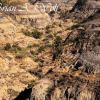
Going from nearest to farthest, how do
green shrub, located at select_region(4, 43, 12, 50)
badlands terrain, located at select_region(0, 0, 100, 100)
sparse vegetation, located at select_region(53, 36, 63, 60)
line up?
badlands terrain, located at select_region(0, 0, 100, 100), sparse vegetation, located at select_region(53, 36, 63, 60), green shrub, located at select_region(4, 43, 12, 50)

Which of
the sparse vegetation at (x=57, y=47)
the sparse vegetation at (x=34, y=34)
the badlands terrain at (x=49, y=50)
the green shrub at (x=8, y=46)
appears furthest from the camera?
the sparse vegetation at (x=34, y=34)

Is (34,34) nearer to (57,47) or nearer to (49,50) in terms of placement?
(49,50)

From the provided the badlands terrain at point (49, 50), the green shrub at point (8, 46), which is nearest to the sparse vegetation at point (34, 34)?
the badlands terrain at point (49, 50)

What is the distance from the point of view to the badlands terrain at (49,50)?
2263 inches

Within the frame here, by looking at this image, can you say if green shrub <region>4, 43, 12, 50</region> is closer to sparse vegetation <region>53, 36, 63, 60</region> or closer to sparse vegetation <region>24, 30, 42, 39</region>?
sparse vegetation <region>53, 36, 63, 60</region>

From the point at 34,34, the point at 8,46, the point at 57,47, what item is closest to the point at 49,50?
the point at 57,47

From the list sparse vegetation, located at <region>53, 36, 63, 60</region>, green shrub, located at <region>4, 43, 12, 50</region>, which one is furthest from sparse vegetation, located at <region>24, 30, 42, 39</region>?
green shrub, located at <region>4, 43, 12, 50</region>

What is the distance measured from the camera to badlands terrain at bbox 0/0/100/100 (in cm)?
5747

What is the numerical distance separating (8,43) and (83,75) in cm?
2754

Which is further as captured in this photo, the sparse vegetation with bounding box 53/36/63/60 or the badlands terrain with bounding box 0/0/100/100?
the sparse vegetation with bounding box 53/36/63/60

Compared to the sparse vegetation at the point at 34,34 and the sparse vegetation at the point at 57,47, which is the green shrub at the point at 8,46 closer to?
the sparse vegetation at the point at 57,47

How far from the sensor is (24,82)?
68.4m

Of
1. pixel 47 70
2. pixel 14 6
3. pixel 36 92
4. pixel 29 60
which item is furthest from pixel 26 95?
pixel 14 6

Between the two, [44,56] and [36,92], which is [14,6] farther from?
[36,92]
